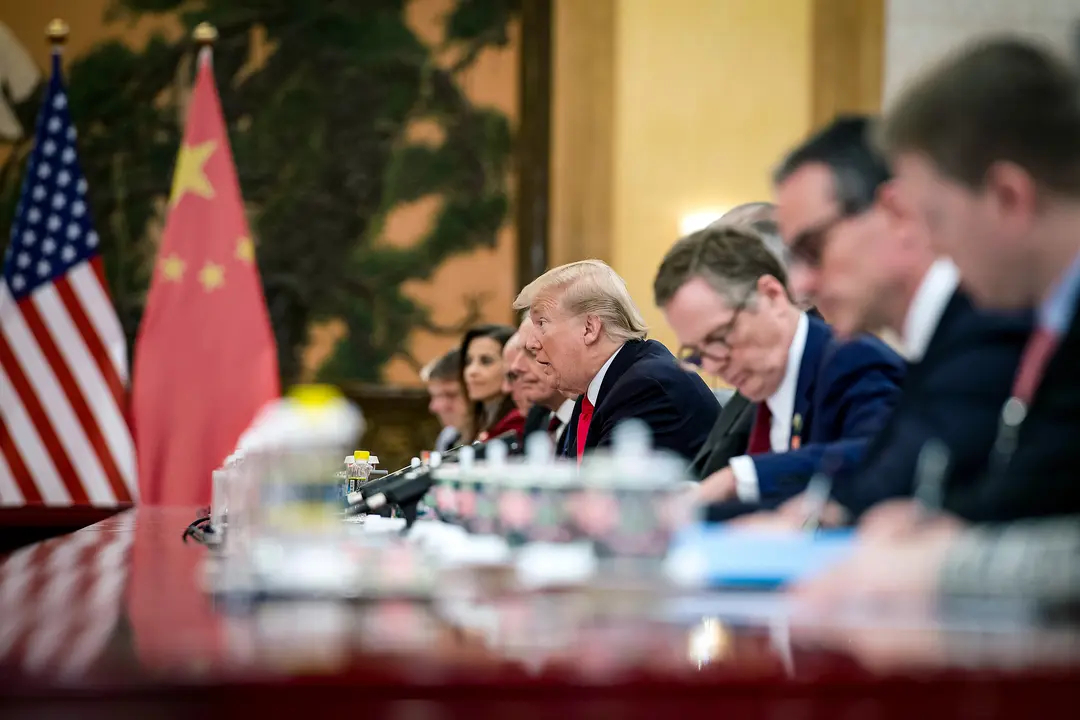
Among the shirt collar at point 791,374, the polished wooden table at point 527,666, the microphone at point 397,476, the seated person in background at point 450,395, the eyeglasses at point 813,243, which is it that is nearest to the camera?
the polished wooden table at point 527,666

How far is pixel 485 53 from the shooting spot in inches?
326

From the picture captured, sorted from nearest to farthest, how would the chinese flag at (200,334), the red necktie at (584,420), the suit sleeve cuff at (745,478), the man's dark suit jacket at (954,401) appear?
the man's dark suit jacket at (954,401) → the suit sleeve cuff at (745,478) → the red necktie at (584,420) → the chinese flag at (200,334)

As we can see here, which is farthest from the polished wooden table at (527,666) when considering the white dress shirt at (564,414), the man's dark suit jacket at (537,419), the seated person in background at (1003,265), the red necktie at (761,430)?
the man's dark suit jacket at (537,419)

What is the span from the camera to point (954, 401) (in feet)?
7.31

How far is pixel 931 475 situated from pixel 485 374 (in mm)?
4876

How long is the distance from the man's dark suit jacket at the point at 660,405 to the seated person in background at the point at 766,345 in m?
0.58

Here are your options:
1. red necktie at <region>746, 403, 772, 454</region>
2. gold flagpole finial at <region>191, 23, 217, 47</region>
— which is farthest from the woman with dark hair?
red necktie at <region>746, 403, 772, 454</region>

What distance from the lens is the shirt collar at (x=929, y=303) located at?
2410mm

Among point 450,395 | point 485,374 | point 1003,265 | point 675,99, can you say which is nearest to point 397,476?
point 1003,265

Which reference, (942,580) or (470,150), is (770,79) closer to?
(470,150)

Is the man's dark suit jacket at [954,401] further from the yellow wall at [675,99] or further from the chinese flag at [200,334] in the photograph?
the yellow wall at [675,99]

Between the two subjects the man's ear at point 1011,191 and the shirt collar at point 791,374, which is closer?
the man's ear at point 1011,191

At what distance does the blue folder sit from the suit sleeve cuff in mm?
805

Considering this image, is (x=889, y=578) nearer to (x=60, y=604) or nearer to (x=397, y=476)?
A: (x=60, y=604)
